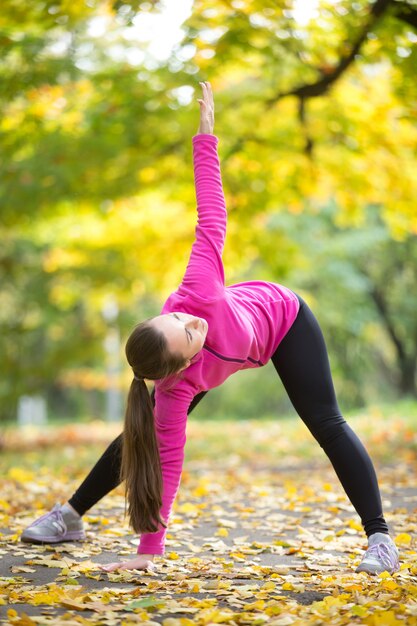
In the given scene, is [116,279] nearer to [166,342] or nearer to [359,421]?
[359,421]

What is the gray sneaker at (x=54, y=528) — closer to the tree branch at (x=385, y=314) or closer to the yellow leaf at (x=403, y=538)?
the yellow leaf at (x=403, y=538)

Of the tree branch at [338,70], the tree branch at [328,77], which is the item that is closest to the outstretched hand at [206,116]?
the tree branch at [328,77]

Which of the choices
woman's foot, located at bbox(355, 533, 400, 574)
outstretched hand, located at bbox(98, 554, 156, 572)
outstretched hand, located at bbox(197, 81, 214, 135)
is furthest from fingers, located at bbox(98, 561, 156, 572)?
outstretched hand, located at bbox(197, 81, 214, 135)

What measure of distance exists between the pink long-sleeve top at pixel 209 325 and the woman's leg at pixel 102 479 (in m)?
0.39

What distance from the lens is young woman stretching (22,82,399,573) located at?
325 cm

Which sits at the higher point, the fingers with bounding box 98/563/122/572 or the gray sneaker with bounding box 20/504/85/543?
the fingers with bounding box 98/563/122/572

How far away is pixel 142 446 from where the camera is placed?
332cm

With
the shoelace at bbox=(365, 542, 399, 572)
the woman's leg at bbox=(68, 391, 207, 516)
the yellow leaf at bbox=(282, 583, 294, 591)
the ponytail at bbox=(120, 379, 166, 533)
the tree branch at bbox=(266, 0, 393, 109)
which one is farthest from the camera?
the tree branch at bbox=(266, 0, 393, 109)

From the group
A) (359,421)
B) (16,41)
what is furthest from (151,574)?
(359,421)

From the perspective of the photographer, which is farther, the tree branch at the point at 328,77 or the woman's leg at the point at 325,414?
the tree branch at the point at 328,77

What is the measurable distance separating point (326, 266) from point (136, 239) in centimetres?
648

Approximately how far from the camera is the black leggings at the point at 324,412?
357 cm

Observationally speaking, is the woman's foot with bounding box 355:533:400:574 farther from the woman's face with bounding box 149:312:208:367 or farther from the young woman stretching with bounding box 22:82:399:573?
the woman's face with bounding box 149:312:208:367

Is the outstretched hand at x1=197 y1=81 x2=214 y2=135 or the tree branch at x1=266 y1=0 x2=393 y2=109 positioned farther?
the tree branch at x1=266 y1=0 x2=393 y2=109
